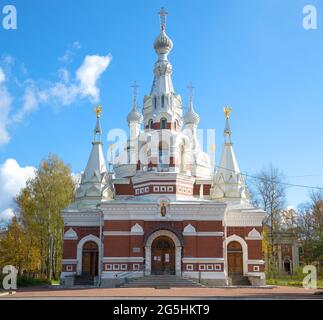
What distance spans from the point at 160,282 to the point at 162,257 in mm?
2141

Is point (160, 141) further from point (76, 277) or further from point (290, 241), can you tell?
point (290, 241)

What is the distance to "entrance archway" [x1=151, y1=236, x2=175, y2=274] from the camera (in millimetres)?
30438

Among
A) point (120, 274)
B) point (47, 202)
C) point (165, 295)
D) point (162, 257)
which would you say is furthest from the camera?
point (47, 202)

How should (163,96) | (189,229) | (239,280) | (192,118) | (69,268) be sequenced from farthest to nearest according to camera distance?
(192,118) < (163,96) < (69,268) < (239,280) < (189,229)

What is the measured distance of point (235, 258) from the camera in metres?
32.8

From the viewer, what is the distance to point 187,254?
3045 cm

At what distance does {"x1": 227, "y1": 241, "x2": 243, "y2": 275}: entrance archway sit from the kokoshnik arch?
0.07 m

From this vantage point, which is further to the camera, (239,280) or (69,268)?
(69,268)

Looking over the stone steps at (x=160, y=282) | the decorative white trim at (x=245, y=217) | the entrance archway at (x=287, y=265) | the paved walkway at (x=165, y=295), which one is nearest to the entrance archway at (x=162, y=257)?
the stone steps at (x=160, y=282)

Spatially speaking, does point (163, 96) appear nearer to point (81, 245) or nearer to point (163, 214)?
point (163, 214)

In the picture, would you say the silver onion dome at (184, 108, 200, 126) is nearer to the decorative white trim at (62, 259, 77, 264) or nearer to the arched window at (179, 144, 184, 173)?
the arched window at (179, 144, 184, 173)

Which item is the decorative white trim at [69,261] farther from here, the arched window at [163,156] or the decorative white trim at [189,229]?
the arched window at [163,156]

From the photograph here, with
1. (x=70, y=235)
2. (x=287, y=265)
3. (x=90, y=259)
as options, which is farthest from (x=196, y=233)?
(x=287, y=265)

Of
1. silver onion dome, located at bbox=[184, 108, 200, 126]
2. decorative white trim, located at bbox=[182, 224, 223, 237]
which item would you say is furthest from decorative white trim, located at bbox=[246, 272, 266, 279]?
silver onion dome, located at bbox=[184, 108, 200, 126]
